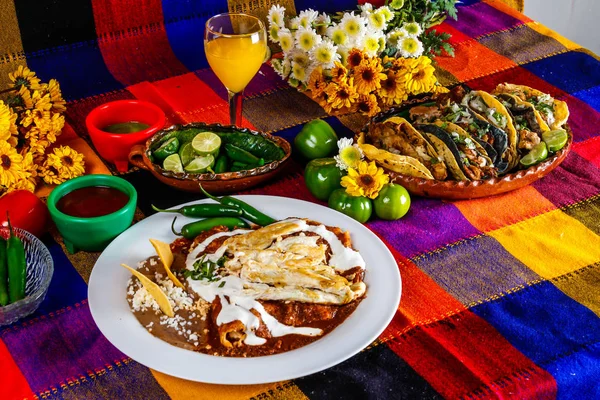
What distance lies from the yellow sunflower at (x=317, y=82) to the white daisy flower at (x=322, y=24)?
0.59 ft

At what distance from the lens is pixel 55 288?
1.58 metres

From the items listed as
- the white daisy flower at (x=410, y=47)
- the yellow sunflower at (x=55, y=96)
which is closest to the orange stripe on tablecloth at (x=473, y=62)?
the white daisy flower at (x=410, y=47)

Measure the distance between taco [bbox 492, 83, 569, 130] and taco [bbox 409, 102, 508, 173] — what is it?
8.3 inches

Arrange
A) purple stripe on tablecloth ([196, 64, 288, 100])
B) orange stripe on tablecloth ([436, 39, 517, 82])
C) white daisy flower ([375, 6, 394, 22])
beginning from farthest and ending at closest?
orange stripe on tablecloth ([436, 39, 517, 82]), purple stripe on tablecloth ([196, 64, 288, 100]), white daisy flower ([375, 6, 394, 22])

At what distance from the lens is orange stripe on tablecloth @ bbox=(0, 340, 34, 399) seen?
4.37ft

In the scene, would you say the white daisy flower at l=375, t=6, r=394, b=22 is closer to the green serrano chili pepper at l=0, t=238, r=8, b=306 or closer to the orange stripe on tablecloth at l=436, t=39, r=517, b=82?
the orange stripe on tablecloth at l=436, t=39, r=517, b=82

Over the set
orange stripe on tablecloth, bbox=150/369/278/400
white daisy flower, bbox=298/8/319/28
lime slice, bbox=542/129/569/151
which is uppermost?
white daisy flower, bbox=298/8/319/28

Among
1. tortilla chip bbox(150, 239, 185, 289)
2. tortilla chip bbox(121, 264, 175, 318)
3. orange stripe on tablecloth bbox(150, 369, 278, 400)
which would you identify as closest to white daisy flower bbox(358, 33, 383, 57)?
tortilla chip bbox(150, 239, 185, 289)

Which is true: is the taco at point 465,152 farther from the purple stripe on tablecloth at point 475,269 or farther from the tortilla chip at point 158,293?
the tortilla chip at point 158,293

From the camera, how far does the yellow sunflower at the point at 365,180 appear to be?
5.74ft

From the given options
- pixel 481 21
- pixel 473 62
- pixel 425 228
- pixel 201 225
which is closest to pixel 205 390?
pixel 201 225

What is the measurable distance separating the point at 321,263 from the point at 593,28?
3130mm

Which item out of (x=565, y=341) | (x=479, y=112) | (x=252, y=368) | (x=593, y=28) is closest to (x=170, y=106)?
(x=479, y=112)

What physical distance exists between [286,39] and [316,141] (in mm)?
465
